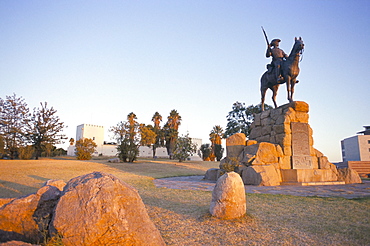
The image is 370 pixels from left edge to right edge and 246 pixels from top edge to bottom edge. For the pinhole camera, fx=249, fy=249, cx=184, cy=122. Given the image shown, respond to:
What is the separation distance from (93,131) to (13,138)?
18.7 m

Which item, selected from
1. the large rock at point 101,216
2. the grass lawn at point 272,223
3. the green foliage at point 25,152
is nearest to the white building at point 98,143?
the green foliage at point 25,152

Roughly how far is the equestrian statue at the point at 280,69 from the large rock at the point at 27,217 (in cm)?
1093

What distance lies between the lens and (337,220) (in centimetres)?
456

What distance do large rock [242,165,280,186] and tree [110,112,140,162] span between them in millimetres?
16952

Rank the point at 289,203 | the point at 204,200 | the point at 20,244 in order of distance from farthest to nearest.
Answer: the point at 204,200 < the point at 289,203 < the point at 20,244

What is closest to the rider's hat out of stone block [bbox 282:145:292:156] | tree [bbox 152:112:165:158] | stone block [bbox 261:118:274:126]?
stone block [bbox 261:118:274:126]

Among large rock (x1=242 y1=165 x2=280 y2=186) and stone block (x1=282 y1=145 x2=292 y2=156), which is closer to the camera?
large rock (x1=242 y1=165 x2=280 y2=186)

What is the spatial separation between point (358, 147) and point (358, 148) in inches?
4.8

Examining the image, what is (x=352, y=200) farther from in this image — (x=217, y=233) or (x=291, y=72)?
(x=291, y=72)

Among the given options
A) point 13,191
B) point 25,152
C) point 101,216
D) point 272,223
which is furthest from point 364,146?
point 25,152

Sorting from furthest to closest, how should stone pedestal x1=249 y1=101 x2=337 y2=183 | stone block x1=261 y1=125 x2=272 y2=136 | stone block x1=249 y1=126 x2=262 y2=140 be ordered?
stone block x1=249 y1=126 x2=262 y2=140 < stone block x1=261 y1=125 x2=272 y2=136 < stone pedestal x1=249 y1=101 x2=337 y2=183

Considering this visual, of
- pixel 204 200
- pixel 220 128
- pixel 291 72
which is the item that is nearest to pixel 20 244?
pixel 204 200

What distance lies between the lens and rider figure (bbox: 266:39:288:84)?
12062mm

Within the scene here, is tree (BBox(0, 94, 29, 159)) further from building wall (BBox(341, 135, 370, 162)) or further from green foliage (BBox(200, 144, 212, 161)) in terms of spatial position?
building wall (BBox(341, 135, 370, 162))
